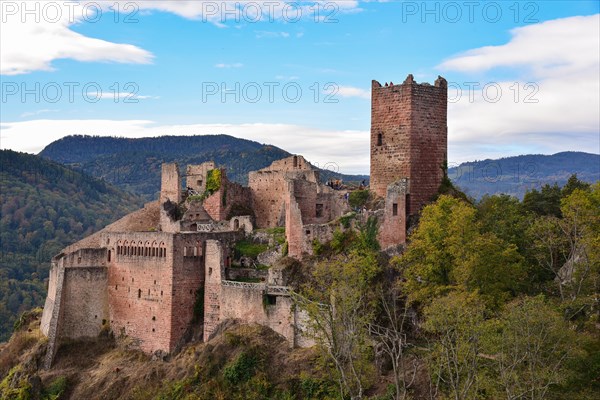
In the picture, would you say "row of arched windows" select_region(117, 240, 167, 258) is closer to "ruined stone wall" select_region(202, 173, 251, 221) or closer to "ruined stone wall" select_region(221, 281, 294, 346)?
"ruined stone wall" select_region(221, 281, 294, 346)

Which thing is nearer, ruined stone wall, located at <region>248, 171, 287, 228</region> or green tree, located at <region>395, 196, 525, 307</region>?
green tree, located at <region>395, 196, 525, 307</region>

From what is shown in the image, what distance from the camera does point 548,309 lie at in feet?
110

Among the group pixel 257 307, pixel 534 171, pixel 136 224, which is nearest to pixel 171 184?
pixel 136 224

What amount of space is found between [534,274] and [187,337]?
21450 mm

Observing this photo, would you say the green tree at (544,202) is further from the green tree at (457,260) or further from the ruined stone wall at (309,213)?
the ruined stone wall at (309,213)

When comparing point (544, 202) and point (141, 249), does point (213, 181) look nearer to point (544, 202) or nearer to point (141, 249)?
point (141, 249)

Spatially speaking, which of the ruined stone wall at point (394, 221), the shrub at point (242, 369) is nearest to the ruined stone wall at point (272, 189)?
the ruined stone wall at point (394, 221)

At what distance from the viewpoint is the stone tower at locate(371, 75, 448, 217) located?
4706 cm

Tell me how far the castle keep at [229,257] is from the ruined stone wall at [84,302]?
7 cm

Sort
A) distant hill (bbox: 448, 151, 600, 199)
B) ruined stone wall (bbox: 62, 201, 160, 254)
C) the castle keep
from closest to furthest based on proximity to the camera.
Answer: the castle keep
ruined stone wall (bbox: 62, 201, 160, 254)
distant hill (bbox: 448, 151, 600, 199)

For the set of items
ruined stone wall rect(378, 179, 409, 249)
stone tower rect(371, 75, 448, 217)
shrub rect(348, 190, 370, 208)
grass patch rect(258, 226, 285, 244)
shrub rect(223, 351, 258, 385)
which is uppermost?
stone tower rect(371, 75, 448, 217)

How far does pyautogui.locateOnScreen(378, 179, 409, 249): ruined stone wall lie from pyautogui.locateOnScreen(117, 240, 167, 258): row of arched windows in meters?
14.1

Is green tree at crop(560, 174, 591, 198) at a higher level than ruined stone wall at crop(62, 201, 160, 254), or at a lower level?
higher

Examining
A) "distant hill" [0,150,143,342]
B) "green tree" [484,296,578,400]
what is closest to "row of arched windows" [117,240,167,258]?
"green tree" [484,296,578,400]
